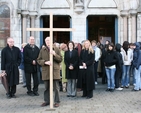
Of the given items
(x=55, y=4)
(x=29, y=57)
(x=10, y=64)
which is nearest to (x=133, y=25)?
(x=55, y=4)

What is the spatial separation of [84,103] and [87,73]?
3.76 feet

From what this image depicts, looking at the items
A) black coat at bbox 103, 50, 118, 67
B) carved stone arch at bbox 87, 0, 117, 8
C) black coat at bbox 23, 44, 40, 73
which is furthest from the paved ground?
carved stone arch at bbox 87, 0, 117, 8

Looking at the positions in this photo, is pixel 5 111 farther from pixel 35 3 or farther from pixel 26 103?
pixel 35 3

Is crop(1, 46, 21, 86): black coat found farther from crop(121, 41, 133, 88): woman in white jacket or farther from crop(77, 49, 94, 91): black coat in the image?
crop(121, 41, 133, 88): woman in white jacket

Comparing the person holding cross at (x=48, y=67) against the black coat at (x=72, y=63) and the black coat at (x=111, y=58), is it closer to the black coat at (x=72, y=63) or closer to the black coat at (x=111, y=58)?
the black coat at (x=72, y=63)

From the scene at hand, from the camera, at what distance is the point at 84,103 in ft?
25.6

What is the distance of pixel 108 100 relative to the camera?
8.13m

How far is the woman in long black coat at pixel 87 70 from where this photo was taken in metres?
8.57

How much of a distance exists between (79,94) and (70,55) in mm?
1348

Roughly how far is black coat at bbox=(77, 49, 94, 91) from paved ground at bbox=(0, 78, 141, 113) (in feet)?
1.36

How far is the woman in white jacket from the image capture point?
1005 centimetres

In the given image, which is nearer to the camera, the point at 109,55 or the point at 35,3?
the point at 109,55

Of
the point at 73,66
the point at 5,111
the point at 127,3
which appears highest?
the point at 127,3

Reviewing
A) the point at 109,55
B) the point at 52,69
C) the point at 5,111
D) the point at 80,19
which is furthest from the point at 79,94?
the point at 80,19
